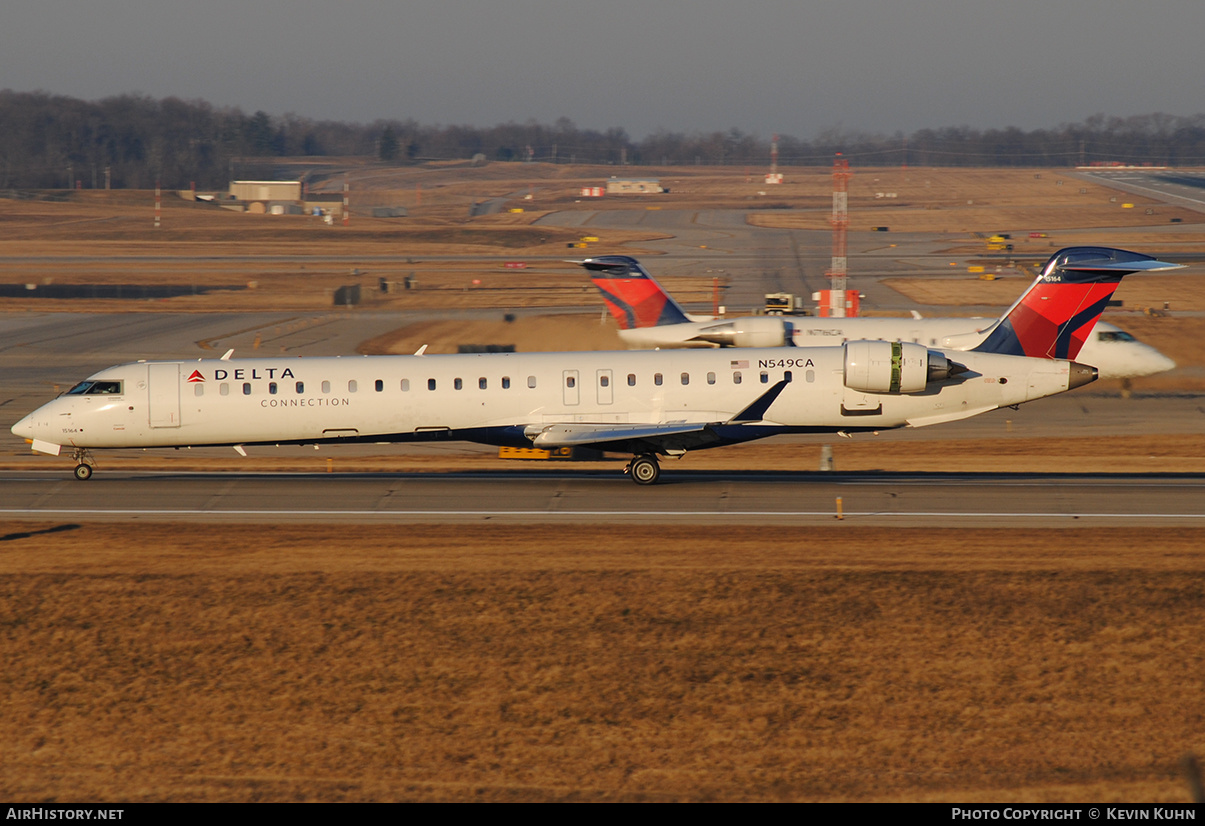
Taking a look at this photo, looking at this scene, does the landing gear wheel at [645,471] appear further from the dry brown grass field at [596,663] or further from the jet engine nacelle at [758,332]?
the jet engine nacelle at [758,332]

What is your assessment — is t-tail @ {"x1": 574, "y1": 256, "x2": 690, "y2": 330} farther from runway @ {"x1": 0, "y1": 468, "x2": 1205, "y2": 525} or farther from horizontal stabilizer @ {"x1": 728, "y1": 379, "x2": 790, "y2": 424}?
horizontal stabilizer @ {"x1": 728, "y1": 379, "x2": 790, "y2": 424}

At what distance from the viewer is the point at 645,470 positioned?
3105 centimetres

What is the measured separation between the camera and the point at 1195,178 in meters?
192

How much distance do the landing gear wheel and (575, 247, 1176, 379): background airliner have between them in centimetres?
1317

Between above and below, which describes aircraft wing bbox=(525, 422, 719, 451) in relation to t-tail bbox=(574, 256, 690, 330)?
below

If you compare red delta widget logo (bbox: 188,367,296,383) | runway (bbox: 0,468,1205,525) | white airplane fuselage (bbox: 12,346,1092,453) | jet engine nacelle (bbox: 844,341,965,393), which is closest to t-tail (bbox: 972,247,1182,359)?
white airplane fuselage (bbox: 12,346,1092,453)

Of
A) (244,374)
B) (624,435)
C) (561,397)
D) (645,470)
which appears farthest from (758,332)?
(244,374)

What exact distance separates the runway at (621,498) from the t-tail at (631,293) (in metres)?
13.5

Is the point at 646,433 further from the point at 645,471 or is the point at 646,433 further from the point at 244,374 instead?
the point at 244,374

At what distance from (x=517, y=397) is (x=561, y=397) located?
114cm

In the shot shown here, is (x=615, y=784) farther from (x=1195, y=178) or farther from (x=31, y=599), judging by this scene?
(x=1195, y=178)

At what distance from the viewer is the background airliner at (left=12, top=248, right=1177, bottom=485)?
30.5 meters

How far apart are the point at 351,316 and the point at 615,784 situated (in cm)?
5617

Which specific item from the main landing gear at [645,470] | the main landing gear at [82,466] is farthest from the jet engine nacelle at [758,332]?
the main landing gear at [82,466]
